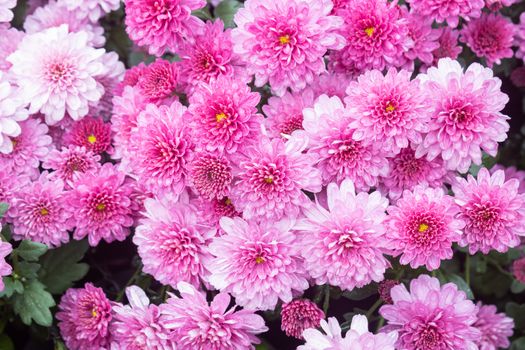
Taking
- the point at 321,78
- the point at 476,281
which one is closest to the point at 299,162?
the point at 321,78

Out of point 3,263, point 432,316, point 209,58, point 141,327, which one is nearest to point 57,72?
point 209,58

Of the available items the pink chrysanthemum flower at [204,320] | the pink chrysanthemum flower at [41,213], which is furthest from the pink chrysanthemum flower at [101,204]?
the pink chrysanthemum flower at [204,320]

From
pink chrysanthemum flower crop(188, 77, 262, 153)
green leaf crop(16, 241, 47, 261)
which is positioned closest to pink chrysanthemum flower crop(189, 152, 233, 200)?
pink chrysanthemum flower crop(188, 77, 262, 153)

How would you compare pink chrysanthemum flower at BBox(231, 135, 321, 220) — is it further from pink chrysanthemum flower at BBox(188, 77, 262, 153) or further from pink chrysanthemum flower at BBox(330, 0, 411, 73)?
pink chrysanthemum flower at BBox(330, 0, 411, 73)

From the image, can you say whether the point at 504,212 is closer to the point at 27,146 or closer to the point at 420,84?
the point at 420,84

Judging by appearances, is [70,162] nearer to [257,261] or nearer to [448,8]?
[257,261]
